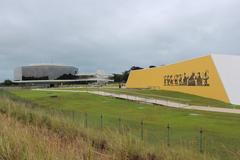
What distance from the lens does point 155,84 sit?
68.9m

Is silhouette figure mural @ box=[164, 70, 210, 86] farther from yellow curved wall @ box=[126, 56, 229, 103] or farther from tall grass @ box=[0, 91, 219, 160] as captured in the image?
tall grass @ box=[0, 91, 219, 160]

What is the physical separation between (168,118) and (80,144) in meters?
21.2

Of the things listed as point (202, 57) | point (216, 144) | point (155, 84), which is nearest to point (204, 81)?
point (202, 57)

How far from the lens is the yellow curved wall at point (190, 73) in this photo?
161ft

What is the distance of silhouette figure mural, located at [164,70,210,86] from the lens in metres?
52.2

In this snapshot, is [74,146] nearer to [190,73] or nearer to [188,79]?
[190,73]

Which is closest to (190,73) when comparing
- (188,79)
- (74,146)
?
(188,79)

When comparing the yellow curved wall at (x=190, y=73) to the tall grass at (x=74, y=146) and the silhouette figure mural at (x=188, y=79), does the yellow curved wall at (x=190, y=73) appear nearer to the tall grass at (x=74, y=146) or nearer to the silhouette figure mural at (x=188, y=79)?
the silhouette figure mural at (x=188, y=79)

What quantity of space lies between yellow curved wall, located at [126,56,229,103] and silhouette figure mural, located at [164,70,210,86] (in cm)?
42

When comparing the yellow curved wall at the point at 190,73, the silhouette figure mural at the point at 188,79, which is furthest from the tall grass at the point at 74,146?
the silhouette figure mural at the point at 188,79

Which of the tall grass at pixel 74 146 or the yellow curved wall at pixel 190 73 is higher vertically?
the yellow curved wall at pixel 190 73

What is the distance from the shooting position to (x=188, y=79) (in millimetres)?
56875

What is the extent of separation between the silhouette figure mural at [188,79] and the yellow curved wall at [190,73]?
422 millimetres

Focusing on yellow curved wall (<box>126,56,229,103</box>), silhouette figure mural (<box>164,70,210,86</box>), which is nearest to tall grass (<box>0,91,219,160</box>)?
yellow curved wall (<box>126,56,229,103</box>)
